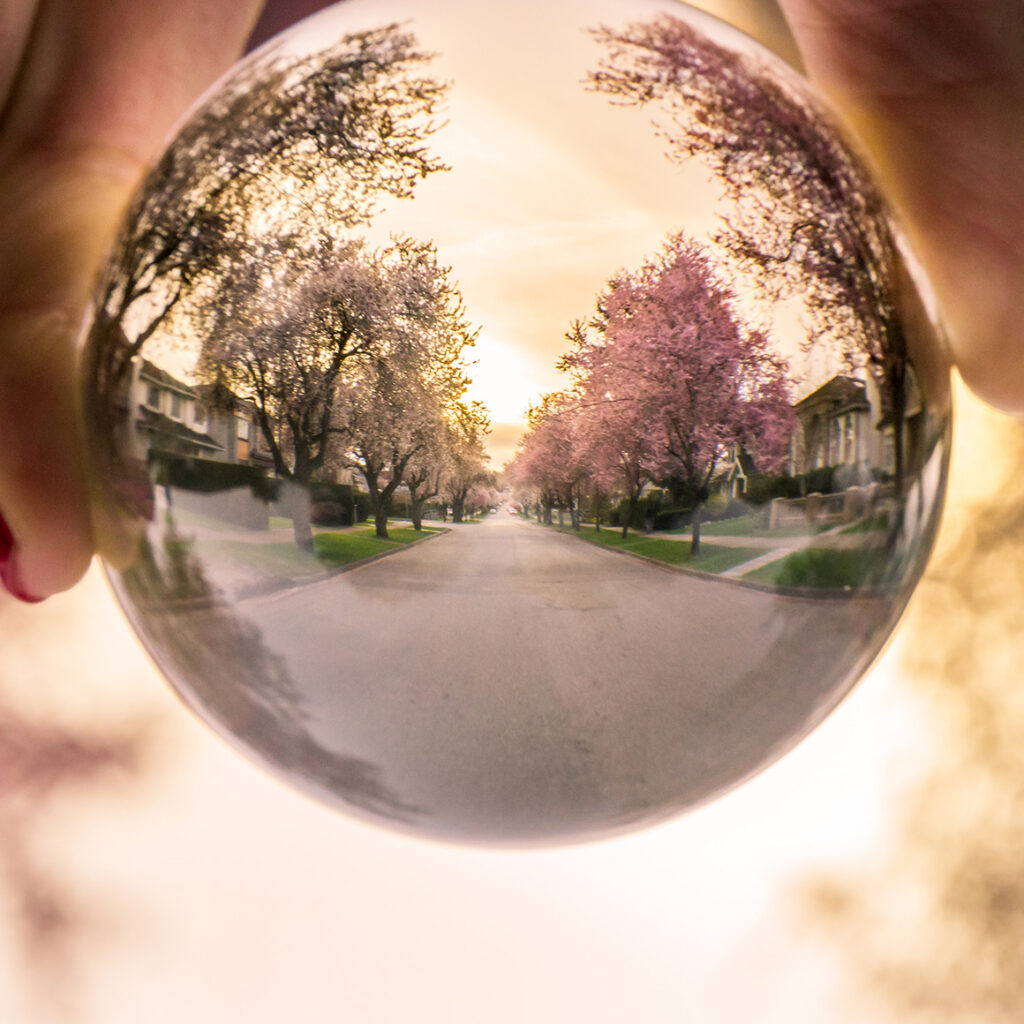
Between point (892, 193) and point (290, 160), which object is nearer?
point (290, 160)

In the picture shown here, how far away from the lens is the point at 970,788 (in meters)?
1.62

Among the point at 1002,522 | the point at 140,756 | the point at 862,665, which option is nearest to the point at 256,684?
the point at 862,665

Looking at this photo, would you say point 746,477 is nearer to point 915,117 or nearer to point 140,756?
point 915,117

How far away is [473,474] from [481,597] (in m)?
0.11

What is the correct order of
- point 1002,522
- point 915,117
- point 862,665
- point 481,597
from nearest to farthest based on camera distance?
point 481,597 < point 862,665 < point 915,117 < point 1002,522

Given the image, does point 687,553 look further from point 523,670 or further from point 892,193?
point 892,193

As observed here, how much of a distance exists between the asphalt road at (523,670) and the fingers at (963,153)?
12.6 inches

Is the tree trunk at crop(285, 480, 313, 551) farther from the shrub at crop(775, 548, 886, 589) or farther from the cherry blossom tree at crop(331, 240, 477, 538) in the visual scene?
the shrub at crop(775, 548, 886, 589)

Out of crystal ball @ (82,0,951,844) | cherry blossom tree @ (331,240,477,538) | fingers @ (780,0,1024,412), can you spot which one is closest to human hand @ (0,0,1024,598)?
fingers @ (780,0,1024,412)

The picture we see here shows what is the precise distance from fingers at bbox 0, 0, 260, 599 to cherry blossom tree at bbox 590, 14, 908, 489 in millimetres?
403

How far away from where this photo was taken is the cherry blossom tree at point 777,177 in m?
0.45

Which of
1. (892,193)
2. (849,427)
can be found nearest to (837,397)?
(849,427)

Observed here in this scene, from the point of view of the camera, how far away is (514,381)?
0.49 metres

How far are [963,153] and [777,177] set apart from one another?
0.33m
